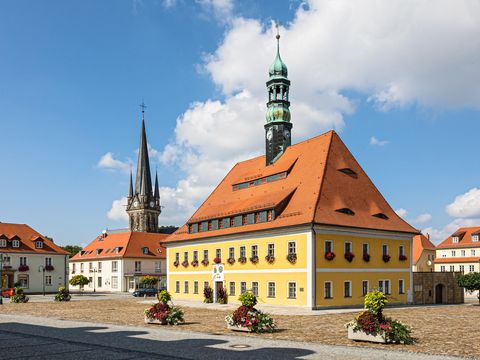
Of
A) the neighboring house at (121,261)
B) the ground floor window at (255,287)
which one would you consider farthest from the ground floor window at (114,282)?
the ground floor window at (255,287)

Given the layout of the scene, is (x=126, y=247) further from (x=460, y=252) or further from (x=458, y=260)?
(x=460, y=252)

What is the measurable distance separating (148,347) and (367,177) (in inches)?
1336

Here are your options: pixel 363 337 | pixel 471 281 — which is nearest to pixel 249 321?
pixel 363 337

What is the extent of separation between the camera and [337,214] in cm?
4241

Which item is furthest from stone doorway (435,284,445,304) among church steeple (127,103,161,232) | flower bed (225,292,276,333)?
church steeple (127,103,161,232)

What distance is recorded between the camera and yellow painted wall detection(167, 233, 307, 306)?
41094mm

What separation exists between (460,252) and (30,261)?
214 feet

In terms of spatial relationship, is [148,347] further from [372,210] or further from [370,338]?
[372,210]

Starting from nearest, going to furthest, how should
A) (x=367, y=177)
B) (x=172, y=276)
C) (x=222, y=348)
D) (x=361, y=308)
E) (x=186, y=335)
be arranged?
(x=222, y=348)
(x=186, y=335)
(x=361, y=308)
(x=367, y=177)
(x=172, y=276)

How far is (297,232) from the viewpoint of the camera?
41.7 meters

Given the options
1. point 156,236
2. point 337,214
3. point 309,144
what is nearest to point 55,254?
point 156,236

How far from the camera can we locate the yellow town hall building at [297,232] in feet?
135

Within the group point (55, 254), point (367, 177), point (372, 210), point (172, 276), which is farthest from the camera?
point (55, 254)

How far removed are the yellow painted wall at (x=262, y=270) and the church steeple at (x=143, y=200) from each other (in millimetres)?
82252
